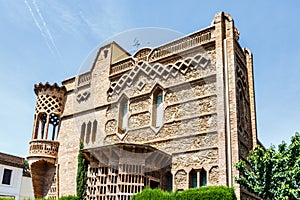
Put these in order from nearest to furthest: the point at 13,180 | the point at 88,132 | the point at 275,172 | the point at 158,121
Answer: the point at 275,172
the point at 158,121
the point at 88,132
the point at 13,180

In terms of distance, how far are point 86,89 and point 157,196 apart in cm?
895

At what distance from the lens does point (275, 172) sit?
33.1ft

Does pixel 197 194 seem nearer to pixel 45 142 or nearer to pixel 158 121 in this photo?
pixel 158 121

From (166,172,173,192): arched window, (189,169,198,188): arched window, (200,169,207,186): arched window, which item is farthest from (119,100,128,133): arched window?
(200,169,207,186): arched window

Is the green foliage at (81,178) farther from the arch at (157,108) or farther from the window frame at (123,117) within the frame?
the arch at (157,108)

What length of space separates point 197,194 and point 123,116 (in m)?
6.56

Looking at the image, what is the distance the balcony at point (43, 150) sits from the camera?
1761 centimetres

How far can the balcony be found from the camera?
1761cm

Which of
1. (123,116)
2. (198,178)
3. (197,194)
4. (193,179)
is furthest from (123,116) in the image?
(197,194)

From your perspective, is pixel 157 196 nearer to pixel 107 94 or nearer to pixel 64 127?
pixel 107 94

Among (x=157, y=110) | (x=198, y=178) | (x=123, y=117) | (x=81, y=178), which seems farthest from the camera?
(x=123, y=117)

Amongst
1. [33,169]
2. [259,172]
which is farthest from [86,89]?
[259,172]

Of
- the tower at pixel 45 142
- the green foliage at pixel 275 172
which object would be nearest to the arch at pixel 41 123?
the tower at pixel 45 142

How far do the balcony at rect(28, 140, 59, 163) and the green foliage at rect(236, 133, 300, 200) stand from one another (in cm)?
1058
